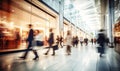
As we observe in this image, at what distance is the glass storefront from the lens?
11315mm

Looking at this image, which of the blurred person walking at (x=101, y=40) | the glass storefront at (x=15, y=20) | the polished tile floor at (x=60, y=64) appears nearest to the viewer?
the polished tile floor at (x=60, y=64)

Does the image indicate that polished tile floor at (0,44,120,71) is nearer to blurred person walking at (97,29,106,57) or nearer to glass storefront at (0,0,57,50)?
blurred person walking at (97,29,106,57)

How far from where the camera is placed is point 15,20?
12500mm

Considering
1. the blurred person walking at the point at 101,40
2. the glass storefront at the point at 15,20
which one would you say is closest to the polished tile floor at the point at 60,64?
the blurred person walking at the point at 101,40

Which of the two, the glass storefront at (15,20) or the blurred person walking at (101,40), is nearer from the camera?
the blurred person walking at (101,40)

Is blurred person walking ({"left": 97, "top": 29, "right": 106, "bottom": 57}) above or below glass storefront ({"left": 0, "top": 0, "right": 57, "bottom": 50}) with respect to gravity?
below

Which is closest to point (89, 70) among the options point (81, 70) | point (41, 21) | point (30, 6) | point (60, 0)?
point (81, 70)

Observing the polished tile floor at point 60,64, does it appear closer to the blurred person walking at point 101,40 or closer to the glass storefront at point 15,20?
the blurred person walking at point 101,40

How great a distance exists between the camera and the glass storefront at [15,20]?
37.1ft

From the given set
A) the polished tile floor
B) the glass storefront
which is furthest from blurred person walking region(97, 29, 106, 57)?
the glass storefront

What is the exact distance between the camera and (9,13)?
39.2 ft

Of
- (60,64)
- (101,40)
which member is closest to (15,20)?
(101,40)

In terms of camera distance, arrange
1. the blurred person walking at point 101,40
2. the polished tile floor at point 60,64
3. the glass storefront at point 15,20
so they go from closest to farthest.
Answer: the polished tile floor at point 60,64 → the blurred person walking at point 101,40 → the glass storefront at point 15,20

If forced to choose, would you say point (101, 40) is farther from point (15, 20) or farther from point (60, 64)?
point (15, 20)
